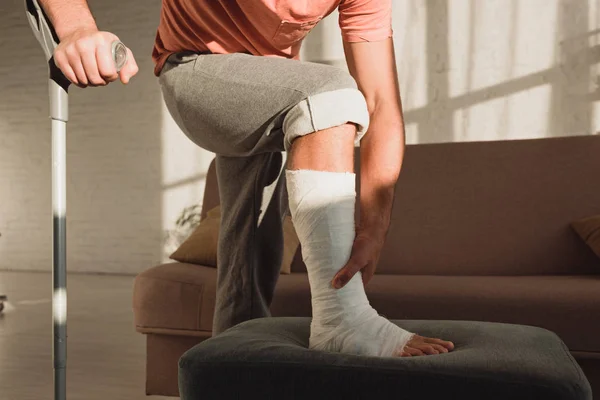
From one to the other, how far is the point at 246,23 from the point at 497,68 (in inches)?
207

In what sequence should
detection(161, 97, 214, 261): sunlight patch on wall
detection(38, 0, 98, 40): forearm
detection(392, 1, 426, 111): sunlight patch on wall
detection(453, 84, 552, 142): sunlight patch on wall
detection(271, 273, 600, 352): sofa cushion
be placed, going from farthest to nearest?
detection(161, 97, 214, 261): sunlight patch on wall
detection(392, 1, 426, 111): sunlight patch on wall
detection(453, 84, 552, 142): sunlight patch on wall
detection(271, 273, 600, 352): sofa cushion
detection(38, 0, 98, 40): forearm

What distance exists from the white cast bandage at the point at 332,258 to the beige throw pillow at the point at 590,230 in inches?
61.0

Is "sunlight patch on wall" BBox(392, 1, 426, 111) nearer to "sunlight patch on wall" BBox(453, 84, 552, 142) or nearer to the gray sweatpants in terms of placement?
"sunlight patch on wall" BBox(453, 84, 552, 142)

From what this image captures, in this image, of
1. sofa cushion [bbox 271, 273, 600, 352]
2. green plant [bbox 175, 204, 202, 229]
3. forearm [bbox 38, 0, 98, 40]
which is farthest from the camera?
green plant [bbox 175, 204, 202, 229]

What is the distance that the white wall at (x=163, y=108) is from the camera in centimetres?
605

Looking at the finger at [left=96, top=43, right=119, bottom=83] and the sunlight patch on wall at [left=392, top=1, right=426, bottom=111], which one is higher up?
the sunlight patch on wall at [left=392, top=1, right=426, bottom=111]

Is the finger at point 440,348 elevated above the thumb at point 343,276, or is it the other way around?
the thumb at point 343,276

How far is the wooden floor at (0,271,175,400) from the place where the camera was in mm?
2602

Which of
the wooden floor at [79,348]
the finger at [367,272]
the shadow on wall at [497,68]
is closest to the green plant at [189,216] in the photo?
the wooden floor at [79,348]

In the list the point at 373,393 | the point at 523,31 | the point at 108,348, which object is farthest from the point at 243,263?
the point at 523,31

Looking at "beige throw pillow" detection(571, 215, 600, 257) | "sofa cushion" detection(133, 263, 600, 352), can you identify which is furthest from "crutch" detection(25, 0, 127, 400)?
"beige throw pillow" detection(571, 215, 600, 257)

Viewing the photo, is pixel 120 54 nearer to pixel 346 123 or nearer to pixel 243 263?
pixel 346 123

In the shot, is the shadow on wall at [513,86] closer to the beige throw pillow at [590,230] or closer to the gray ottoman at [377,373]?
the beige throw pillow at [590,230]

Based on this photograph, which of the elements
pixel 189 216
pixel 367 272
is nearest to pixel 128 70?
pixel 367 272
